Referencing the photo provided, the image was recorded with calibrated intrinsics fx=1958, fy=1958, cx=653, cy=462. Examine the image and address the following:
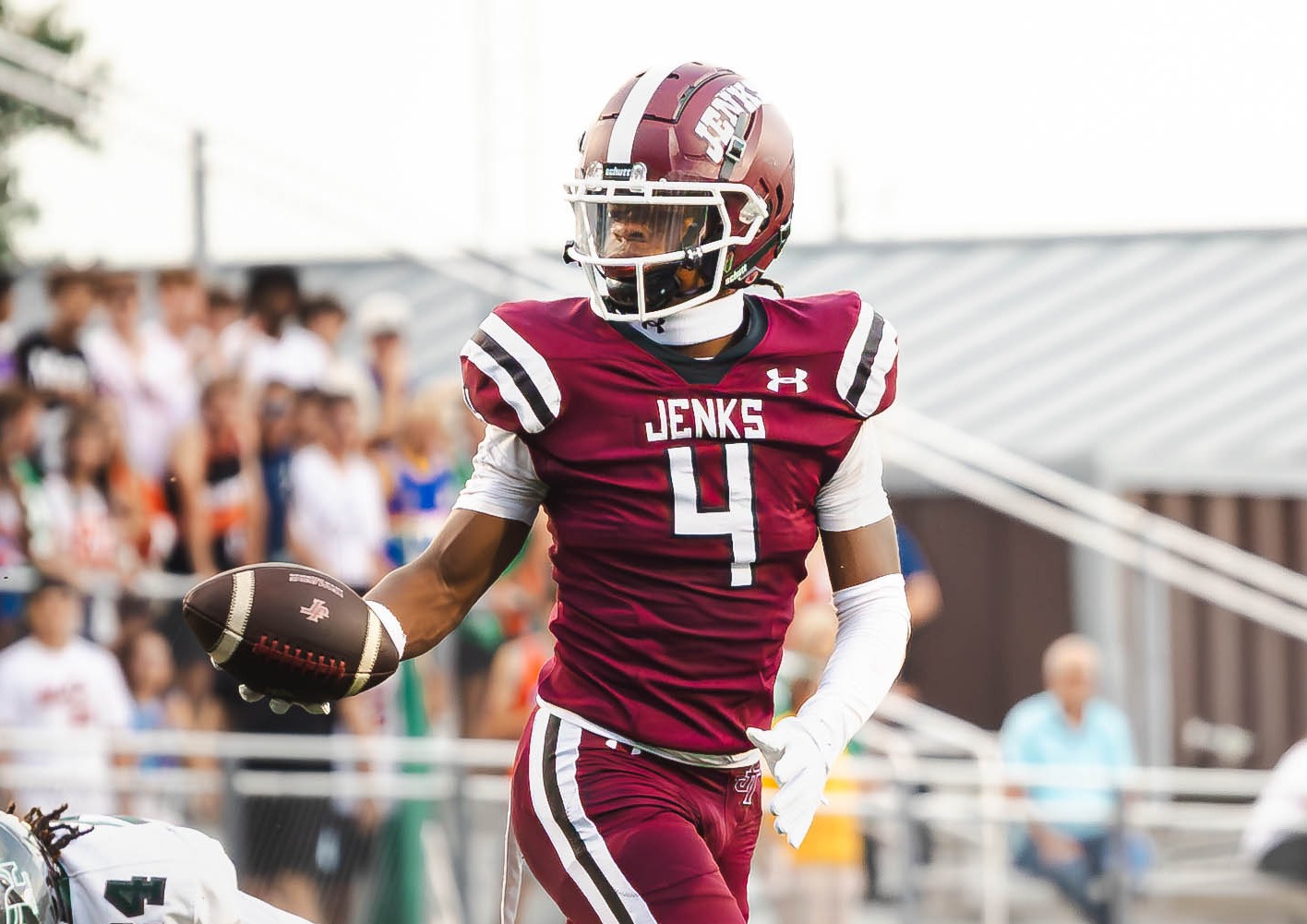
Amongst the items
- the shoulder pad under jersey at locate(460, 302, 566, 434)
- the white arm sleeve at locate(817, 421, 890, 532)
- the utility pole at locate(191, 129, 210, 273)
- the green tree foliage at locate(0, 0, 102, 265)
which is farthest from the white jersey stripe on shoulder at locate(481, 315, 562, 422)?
the green tree foliage at locate(0, 0, 102, 265)

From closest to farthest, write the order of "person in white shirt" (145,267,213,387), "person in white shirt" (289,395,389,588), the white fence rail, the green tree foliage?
"person in white shirt" (289,395,389,588) < "person in white shirt" (145,267,213,387) < the green tree foliage < the white fence rail

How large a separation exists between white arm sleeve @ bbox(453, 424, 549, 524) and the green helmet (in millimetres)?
911

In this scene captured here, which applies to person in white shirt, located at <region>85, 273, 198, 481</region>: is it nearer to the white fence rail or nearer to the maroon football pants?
the white fence rail

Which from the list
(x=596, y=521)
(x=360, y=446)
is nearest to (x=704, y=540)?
(x=596, y=521)

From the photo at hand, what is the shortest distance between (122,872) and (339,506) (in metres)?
4.47

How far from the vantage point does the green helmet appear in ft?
8.63

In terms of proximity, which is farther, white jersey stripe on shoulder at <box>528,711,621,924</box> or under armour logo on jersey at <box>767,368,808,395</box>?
under armour logo on jersey at <box>767,368,808,395</box>

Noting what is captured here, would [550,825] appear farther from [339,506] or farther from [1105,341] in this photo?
[1105,341]

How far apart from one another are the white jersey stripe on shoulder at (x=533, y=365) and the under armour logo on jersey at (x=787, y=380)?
1.15 ft

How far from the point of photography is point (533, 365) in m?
3.15

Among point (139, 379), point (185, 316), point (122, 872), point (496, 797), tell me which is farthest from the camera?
point (185, 316)

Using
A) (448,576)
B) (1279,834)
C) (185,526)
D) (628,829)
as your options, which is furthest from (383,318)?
(628,829)

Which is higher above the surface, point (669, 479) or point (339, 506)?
point (669, 479)

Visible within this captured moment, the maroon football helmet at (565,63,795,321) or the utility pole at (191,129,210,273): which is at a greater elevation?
the utility pole at (191,129,210,273)
